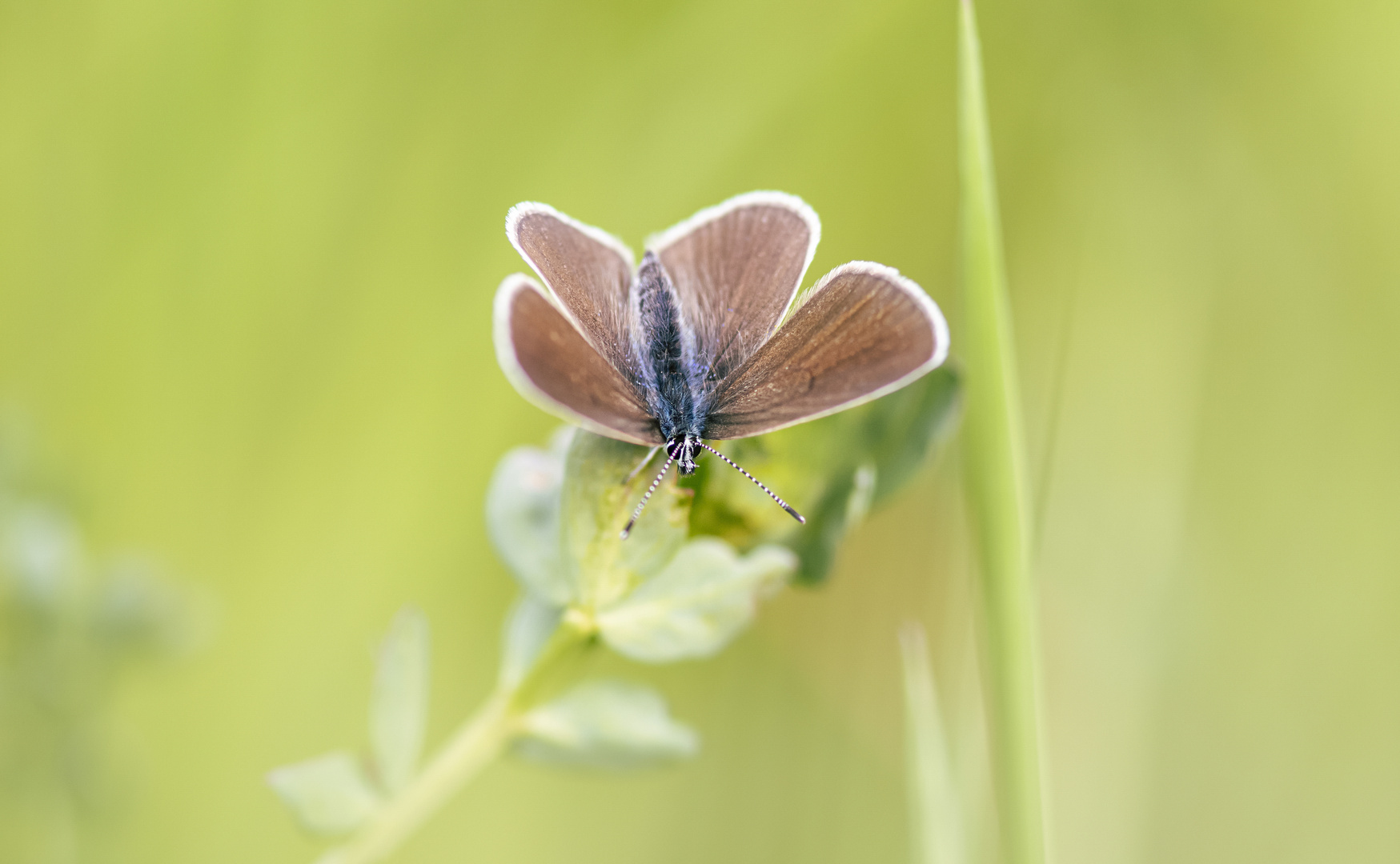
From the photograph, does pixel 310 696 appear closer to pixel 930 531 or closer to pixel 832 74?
pixel 930 531

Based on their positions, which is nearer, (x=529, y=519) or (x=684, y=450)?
(x=529, y=519)

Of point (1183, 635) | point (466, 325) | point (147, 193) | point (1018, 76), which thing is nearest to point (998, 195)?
point (1018, 76)

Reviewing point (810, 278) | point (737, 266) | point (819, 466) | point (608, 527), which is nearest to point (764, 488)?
point (819, 466)

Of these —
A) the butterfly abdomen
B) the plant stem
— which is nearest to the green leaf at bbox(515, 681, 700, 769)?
the plant stem

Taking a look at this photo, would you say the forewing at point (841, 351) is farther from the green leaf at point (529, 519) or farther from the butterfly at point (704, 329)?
the green leaf at point (529, 519)

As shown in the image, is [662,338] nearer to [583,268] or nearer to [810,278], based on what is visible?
[583,268]

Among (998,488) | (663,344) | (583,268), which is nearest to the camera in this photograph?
(998,488)

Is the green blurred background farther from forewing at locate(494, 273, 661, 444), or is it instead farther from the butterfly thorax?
forewing at locate(494, 273, 661, 444)
